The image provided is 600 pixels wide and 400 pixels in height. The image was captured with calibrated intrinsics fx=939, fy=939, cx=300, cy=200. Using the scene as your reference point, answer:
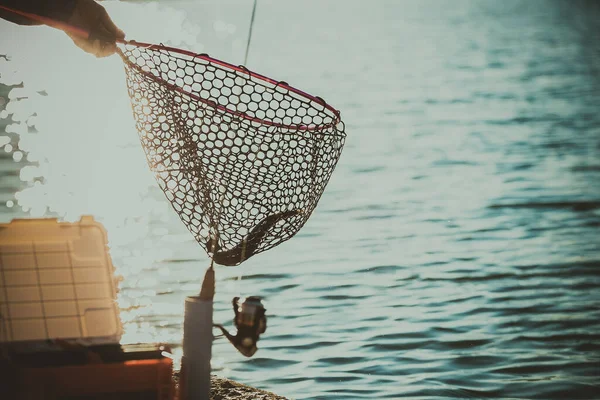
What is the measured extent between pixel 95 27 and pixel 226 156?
0.72 metres

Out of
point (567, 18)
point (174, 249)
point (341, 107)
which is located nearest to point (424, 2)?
point (567, 18)

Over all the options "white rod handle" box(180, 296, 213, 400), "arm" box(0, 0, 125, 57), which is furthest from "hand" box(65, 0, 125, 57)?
"white rod handle" box(180, 296, 213, 400)

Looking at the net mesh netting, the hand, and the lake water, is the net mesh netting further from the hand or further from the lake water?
the lake water

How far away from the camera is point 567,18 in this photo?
42.0 meters

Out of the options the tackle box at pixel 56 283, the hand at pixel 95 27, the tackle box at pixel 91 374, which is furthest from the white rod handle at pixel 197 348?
the hand at pixel 95 27

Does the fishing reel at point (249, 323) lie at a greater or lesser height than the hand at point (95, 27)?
lesser

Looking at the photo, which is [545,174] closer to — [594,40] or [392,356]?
[392,356]

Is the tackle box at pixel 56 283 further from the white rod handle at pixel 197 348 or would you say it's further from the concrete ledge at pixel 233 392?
the concrete ledge at pixel 233 392

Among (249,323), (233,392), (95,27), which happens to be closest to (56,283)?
(249,323)

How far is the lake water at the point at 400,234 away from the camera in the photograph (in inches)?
240

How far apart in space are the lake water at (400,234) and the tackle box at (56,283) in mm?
1982

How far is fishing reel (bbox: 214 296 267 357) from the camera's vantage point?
3648 mm

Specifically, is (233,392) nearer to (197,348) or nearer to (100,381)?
(197,348)

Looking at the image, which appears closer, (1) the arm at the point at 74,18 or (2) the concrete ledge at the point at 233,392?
(1) the arm at the point at 74,18
